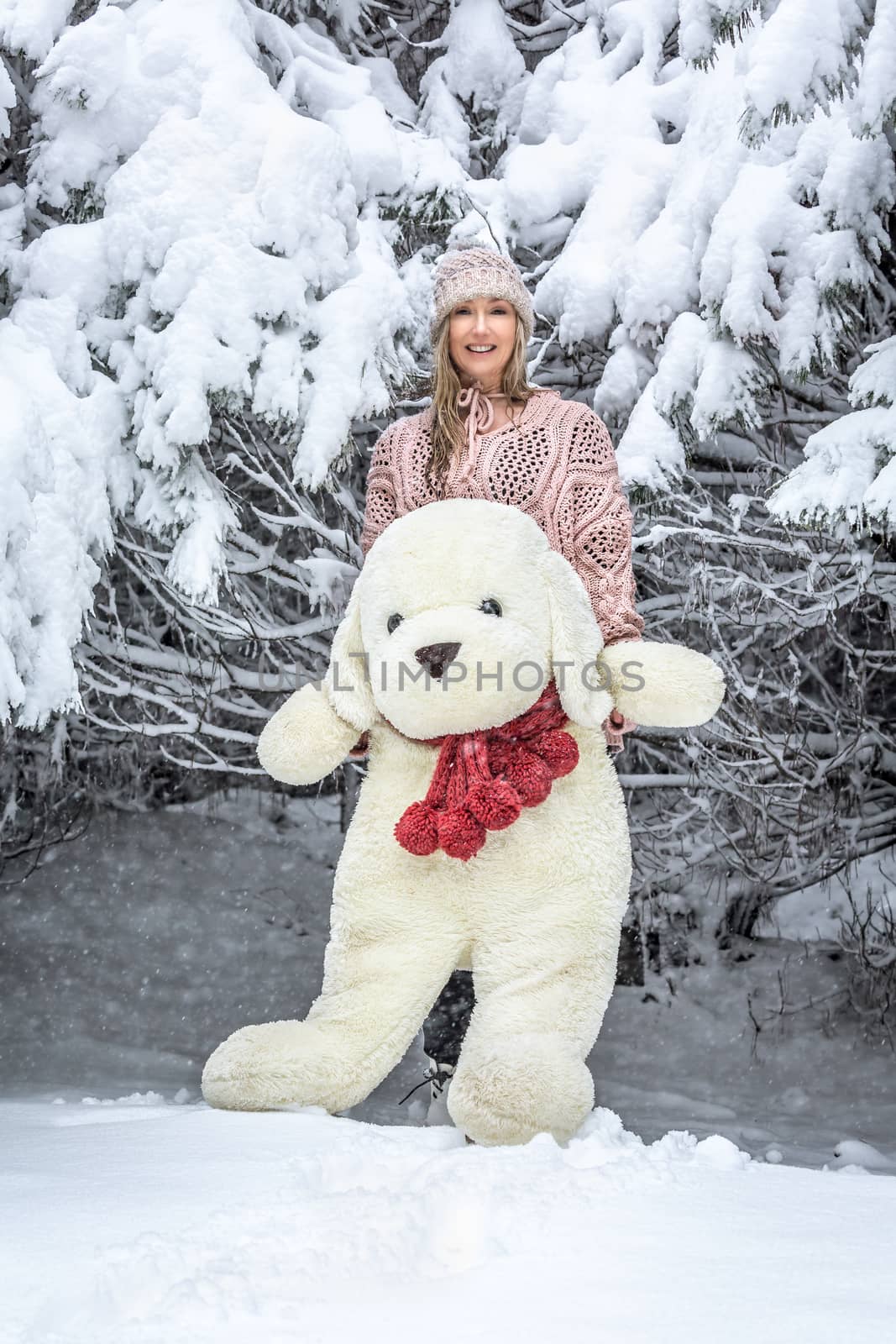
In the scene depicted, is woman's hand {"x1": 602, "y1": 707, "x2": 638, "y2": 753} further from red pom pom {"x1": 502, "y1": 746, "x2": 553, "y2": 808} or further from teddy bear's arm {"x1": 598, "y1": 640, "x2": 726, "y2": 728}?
red pom pom {"x1": 502, "y1": 746, "x2": 553, "y2": 808}

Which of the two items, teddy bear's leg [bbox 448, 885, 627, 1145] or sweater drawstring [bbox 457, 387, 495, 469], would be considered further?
sweater drawstring [bbox 457, 387, 495, 469]

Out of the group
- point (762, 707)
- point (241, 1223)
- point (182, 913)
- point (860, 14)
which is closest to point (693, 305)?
point (860, 14)

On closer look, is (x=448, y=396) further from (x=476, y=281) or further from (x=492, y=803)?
(x=492, y=803)

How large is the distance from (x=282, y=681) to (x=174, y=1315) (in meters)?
3.79

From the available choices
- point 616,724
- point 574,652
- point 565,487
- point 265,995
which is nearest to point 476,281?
point 565,487

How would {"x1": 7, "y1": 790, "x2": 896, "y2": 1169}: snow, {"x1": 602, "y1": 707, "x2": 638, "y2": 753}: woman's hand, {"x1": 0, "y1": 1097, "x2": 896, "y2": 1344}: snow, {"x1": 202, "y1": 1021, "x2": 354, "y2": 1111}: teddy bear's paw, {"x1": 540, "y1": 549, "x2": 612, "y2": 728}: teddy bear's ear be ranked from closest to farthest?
{"x1": 0, "y1": 1097, "x2": 896, "y2": 1344}: snow < {"x1": 202, "y1": 1021, "x2": 354, "y2": 1111}: teddy bear's paw < {"x1": 540, "y1": 549, "x2": 612, "y2": 728}: teddy bear's ear < {"x1": 602, "y1": 707, "x2": 638, "y2": 753}: woman's hand < {"x1": 7, "y1": 790, "x2": 896, "y2": 1169}: snow

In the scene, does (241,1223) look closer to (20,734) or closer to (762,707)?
(762,707)

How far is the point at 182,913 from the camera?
21.6 feet

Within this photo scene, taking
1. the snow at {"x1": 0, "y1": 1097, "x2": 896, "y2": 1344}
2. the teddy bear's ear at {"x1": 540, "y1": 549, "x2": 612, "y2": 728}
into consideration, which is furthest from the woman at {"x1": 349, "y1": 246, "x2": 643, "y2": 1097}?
the snow at {"x1": 0, "y1": 1097, "x2": 896, "y2": 1344}

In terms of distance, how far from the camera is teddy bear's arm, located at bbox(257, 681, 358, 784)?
8.89 feet

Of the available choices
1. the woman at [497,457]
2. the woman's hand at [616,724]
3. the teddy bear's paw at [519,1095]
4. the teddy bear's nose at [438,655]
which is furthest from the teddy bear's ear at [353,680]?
the teddy bear's paw at [519,1095]

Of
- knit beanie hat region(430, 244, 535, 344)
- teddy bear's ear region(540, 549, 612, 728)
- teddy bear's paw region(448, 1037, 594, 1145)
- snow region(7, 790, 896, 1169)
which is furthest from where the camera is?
snow region(7, 790, 896, 1169)

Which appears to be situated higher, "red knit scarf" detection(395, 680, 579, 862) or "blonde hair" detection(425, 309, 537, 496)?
"blonde hair" detection(425, 309, 537, 496)

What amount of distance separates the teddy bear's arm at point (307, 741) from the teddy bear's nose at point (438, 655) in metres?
0.33
